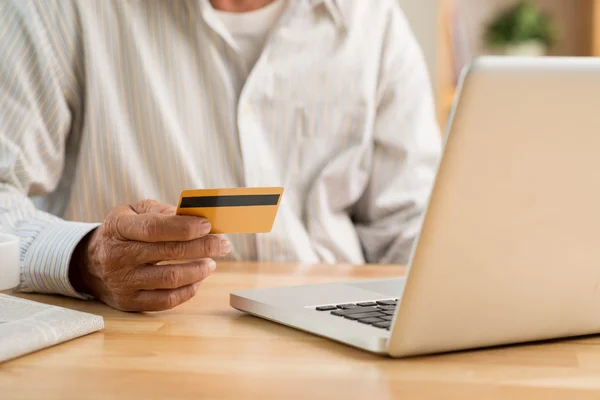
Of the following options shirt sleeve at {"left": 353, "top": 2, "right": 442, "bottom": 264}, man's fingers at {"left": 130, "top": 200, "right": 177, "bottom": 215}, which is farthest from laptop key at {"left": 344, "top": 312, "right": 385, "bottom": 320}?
shirt sleeve at {"left": 353, "top": 2, "right": 442, "bottom": 264}

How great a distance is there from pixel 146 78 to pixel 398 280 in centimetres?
71

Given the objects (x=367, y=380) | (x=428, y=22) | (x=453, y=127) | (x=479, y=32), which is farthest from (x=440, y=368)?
(x=479, y=32)

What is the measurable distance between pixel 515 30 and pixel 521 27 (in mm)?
39

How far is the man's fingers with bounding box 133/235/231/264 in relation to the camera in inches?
34.5

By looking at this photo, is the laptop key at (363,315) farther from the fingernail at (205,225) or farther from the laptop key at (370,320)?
the fingernail at (205,225)

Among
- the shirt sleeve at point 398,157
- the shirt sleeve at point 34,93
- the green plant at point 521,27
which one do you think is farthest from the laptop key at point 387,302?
the green plant at point 521,27

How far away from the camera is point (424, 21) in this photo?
294cm

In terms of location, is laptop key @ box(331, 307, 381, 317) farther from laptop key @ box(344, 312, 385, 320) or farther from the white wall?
the white wall

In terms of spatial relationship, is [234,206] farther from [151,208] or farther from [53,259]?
[53,259]

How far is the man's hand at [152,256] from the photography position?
2.84 feet

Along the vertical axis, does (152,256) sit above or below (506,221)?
below

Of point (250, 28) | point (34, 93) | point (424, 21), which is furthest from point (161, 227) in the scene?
point (424, 21)

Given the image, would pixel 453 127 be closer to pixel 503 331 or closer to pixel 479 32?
pixel 503 331

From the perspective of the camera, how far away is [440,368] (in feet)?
2.27
